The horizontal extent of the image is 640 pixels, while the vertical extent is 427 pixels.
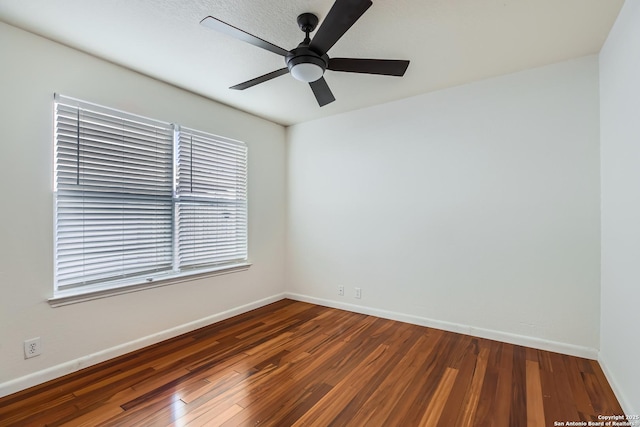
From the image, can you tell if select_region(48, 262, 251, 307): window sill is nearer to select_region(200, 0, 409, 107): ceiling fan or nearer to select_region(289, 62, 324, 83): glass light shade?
select_region(200, 0, 409, 107): ceiling fan

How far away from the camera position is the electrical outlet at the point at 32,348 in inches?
82.4

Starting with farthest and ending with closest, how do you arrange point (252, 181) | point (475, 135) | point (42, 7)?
point (252, 181) → point (475, 135) → point (42, 7)

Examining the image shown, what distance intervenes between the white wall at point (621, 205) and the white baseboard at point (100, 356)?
11.3ft

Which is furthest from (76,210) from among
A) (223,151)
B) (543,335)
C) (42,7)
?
(543,335)

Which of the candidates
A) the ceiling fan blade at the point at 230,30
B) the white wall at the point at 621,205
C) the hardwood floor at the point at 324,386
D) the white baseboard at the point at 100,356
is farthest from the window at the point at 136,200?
the white wall at the point at 621,205

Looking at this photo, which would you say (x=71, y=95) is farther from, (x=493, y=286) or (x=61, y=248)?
(x=493, y=286)

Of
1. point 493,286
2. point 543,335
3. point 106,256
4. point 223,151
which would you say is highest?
point 223,151

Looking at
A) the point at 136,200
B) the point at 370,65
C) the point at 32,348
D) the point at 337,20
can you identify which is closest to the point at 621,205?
the point at 370,65

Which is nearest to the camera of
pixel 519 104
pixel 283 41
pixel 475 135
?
pixel 283 41

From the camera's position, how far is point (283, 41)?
7.39ft

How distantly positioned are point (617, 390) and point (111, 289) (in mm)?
3806

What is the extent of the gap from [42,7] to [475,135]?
11.6 feet

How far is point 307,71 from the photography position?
6.52 ft

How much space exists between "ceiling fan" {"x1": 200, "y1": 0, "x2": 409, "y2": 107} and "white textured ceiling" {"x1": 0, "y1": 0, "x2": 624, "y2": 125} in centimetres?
25
